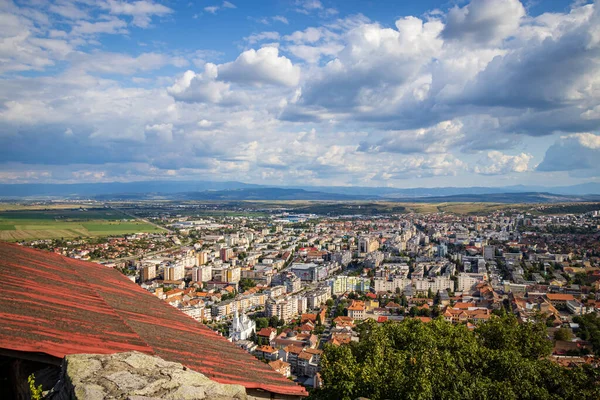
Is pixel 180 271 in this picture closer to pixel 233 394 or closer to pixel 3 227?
pixel 3 227

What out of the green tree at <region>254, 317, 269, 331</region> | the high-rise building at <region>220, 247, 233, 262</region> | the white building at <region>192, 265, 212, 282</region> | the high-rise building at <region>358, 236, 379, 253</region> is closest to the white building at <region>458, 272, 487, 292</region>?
the green tree at <region>254, 317, 269, 331</region>

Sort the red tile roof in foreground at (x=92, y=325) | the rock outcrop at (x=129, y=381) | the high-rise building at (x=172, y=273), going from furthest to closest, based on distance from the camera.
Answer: the high-rise building at (x=172, y=273)
the red tile roof in foreground at (x=92, y=325)
the rock outcrop at (x=129, y=381)

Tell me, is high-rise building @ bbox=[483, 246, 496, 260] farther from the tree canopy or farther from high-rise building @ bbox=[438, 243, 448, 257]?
the tree canopy

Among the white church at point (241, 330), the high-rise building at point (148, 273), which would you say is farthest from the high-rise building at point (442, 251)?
the white church at point (241, 330)

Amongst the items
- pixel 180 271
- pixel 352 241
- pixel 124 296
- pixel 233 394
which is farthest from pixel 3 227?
pixel 233 394

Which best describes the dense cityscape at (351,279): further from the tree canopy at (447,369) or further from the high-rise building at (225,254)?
the tree canopy at (447,369)

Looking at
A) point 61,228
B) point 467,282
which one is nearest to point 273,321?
point 467,282
